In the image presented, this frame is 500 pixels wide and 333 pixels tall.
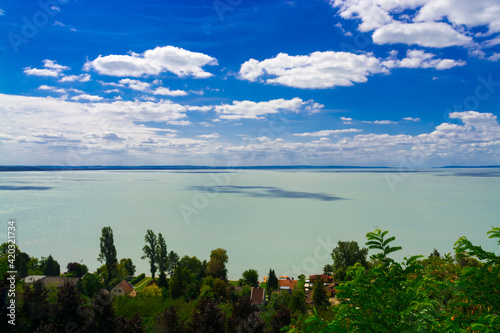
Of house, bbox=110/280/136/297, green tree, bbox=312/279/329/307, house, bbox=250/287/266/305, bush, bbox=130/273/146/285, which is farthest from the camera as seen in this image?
bush, bbox=130/273/146/285

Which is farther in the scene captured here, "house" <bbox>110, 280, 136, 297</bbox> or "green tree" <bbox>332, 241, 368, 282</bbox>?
"green tree" <bbox>332, 241, 368, 282</bbox>

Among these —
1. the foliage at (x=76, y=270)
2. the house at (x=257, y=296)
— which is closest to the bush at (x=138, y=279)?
the foliage at (x=76, y=270)

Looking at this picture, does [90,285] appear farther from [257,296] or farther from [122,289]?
[257,296]

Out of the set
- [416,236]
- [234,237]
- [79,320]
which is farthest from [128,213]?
[79,320]

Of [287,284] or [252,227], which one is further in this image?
[252,227]

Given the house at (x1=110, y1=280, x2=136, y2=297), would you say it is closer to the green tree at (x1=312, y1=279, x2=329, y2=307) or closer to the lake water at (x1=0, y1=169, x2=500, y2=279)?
the lake water at (x1=0, y1=169, x2=500, y2=279)

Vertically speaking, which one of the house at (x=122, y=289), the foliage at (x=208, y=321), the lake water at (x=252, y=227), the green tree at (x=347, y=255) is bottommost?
the lake water at (x=252, y=227)

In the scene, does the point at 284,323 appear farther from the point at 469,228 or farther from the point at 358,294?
the point at 469,228

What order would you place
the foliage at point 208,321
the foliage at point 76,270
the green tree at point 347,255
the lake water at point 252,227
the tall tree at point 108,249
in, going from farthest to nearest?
the lake water at point 252,227 → the foliage at point 76,270 → the green tree at point 347,255 → the tall tree at point 108,249 → the foliage at point 208,321

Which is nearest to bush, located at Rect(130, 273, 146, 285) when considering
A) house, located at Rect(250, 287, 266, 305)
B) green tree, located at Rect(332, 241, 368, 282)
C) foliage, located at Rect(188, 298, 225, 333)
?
house, located at Rect(250, 287, 266, 305)

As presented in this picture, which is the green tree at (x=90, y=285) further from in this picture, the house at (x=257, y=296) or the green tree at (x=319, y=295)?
the green tree at (x=319, y=295)

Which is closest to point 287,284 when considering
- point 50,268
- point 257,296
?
point 257,296
